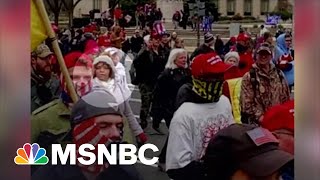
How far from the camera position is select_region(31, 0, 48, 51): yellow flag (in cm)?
473

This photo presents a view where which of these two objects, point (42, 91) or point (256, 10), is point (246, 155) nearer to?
point (256, 10)

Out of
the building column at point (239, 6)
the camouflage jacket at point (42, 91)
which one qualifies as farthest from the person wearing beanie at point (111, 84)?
the building column at point (239, 6)

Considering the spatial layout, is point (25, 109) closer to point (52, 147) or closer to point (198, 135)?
point (52, 147)

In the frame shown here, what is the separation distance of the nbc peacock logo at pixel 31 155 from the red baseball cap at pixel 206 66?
2.21ft

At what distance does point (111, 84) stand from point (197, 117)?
14.5 inches

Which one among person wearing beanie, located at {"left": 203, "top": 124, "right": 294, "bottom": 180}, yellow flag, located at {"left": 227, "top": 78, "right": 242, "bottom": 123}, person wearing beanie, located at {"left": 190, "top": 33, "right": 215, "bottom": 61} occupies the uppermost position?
person wearing beanie, located at {"left": 190, "top": 33, "right": 215, "bottom": 61}

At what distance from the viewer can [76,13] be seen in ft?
15.8

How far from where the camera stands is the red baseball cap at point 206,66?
493 cm

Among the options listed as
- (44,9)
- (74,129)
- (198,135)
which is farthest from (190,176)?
(44,9)

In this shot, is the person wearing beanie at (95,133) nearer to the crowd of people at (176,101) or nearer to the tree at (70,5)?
the crowd of people at (176,101)

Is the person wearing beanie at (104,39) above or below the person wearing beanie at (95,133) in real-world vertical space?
above

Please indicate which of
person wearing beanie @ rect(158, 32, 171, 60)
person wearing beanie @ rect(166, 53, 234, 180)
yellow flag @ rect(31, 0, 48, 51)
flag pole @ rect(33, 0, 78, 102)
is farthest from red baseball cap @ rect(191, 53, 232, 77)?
yellow flag @ rect(31, 0, 48, 51)

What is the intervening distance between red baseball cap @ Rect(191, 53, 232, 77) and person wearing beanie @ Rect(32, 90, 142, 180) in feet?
1.12

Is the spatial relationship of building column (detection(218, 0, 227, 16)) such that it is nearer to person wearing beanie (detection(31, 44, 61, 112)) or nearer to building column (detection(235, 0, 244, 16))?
building column (detection(235, 0, 244, 16))
